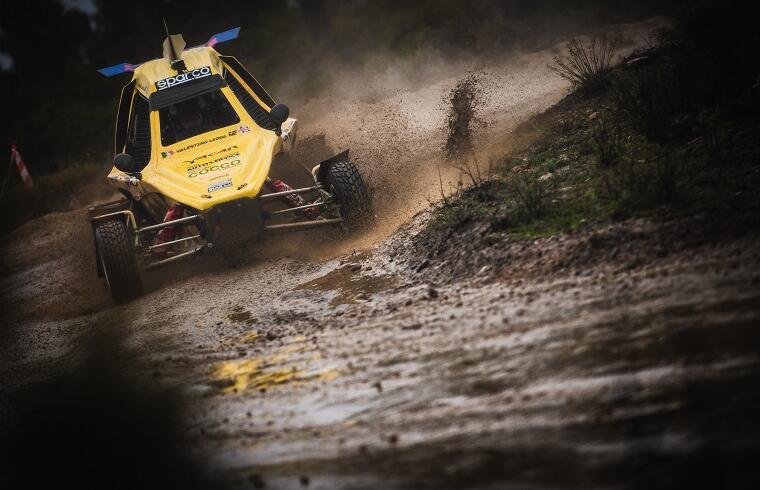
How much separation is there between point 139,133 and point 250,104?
53.9 inches

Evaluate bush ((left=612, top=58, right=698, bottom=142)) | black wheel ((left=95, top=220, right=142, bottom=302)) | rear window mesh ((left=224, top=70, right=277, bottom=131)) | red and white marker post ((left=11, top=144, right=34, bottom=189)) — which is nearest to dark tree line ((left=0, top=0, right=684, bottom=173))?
red and white marker post ((left=11, top=144, right=34, bottom=189))

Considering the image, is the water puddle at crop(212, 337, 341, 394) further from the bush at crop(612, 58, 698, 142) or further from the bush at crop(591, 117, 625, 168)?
the bush at crop(612, 58, 698, 142)

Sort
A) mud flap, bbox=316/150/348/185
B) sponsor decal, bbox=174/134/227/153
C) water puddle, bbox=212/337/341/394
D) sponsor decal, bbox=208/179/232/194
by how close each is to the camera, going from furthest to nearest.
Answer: sponsor decal, bbox=174/134/227/153
mud flap, bbox=316/150/348/185
sponsor decal, bbox=208/179/232/194
water puddle, bbox=212/337/341/394

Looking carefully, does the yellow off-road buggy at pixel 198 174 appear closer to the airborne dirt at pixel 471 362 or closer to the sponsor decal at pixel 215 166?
the sponsor decal at pixel 215 166

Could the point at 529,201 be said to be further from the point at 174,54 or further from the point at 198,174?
the point at 174,54

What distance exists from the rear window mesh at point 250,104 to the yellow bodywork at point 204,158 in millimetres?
75

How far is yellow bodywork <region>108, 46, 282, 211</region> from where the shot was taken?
760 cm

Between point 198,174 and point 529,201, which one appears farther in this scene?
point 198,174

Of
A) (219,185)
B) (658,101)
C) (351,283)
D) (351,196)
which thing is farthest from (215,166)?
(658,101)

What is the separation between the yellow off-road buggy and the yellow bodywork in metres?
0.01

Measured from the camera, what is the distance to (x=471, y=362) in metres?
3.41

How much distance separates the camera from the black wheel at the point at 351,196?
7758 mm

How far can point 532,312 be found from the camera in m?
3.85

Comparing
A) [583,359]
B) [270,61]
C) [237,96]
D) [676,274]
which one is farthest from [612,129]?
[270,61]
